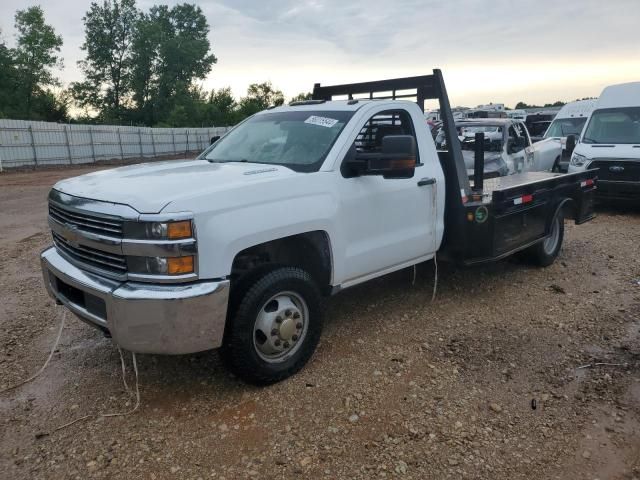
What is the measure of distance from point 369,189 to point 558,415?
206cm

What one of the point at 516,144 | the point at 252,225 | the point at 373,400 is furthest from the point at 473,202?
the point at 516,144

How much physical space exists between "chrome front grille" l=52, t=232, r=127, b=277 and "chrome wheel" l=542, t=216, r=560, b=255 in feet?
16.7

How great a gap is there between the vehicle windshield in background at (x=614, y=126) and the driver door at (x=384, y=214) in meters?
7.32

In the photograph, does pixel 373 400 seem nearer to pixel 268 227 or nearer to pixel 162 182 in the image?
pixel 268 227

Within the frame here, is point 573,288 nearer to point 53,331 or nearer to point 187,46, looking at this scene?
point 53,331

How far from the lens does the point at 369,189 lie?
4.13 metres

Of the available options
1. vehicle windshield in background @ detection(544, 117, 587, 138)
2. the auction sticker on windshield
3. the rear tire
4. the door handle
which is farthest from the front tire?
vehicle windshield in background @ detection(544, 117, 587, 138)

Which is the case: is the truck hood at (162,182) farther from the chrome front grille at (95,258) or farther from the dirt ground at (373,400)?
the dirt ground at (373,400)

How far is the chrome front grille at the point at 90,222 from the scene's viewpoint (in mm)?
3090

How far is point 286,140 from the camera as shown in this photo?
4359 millimetres

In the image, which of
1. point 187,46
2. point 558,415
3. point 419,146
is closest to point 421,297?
point 419,146

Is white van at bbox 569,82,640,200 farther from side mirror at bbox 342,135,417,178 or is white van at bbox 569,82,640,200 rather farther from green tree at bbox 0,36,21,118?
green tree at bbox 0,36,21,118

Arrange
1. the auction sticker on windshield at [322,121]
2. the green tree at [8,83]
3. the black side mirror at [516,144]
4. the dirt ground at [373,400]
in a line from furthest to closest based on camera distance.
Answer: the green tree at [8,83]
the black side mirror at [516,144]
the auction sticker on windshield at [322,121]
the dirt ground at [373,400]

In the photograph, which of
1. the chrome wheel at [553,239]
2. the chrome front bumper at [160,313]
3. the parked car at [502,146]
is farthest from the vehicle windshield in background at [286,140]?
the parked car at [502,146]
